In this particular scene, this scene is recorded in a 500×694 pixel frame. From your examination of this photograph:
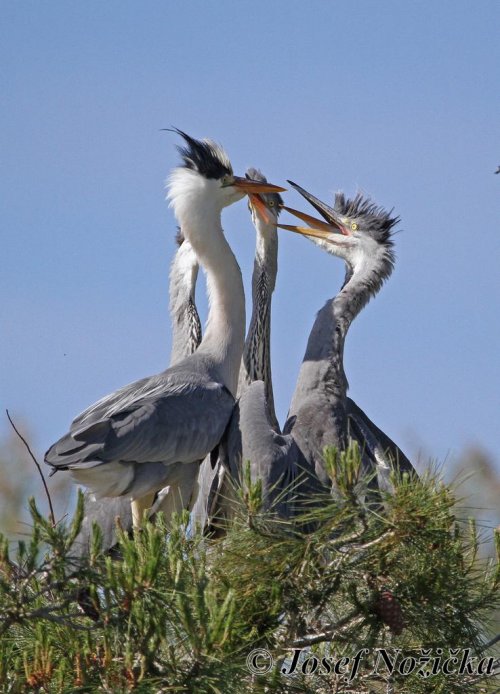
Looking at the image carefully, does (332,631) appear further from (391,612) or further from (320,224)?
(320,224)

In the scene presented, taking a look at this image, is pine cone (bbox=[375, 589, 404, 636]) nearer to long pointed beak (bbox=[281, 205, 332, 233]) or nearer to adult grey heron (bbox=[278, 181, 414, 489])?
adult grey heron (bbox=[278, 181, 414, 489])

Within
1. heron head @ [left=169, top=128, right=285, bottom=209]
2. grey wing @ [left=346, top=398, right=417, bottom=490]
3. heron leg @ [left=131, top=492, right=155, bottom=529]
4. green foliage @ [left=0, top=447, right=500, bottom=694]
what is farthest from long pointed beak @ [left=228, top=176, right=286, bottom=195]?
green foliage @ [left=0, top=447, right=500, bottom=694]

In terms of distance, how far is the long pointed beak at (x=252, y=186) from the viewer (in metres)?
6.70

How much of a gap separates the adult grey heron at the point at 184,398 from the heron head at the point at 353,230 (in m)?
0.35

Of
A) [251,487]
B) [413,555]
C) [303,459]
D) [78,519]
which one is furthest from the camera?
[303,459]

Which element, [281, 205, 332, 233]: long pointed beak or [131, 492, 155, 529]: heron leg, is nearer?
[131, 492, 155, 529]: heron leg

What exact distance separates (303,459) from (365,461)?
0.29 metres

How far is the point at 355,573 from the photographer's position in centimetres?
344

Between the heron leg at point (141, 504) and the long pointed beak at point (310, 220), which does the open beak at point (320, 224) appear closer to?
the long pointed beak at point (310, 220)

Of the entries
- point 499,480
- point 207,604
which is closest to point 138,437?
point 207,604

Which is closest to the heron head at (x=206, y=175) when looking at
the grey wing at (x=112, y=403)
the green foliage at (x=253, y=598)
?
the grey wing at (x=112, y=403)

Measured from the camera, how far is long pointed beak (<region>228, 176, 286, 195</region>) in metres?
6.70

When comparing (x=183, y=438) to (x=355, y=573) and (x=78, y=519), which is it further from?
(x=78, y=519)

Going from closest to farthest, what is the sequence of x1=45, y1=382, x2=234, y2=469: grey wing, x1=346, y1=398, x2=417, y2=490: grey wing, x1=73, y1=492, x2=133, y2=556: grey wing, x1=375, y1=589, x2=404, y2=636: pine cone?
x1=375, y1=589, x2=404, y2=636: pine cone → x1=45, y1=382, x2=234, y2=469: grey wing → x1=73, y1=492, x2=133, y2=556: grey wing → x1=346, y1=398, x2=417, y2=490: grey wing
